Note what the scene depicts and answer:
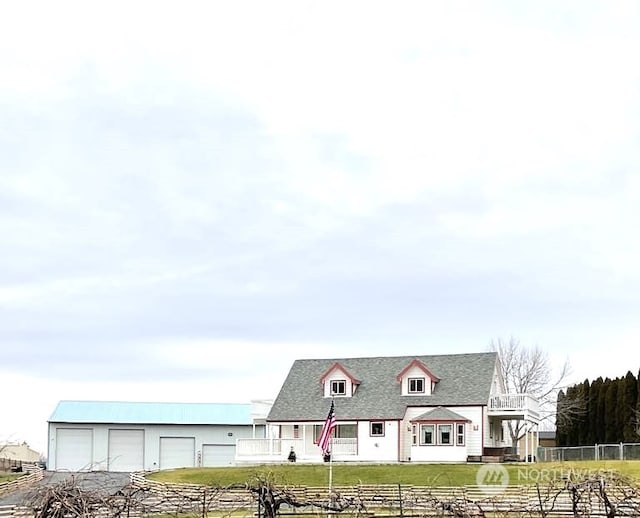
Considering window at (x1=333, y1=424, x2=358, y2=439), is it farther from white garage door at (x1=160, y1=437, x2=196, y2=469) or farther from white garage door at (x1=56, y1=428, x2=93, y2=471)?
white garage door at (x1=56, y1=428, x2=93, y2=471)

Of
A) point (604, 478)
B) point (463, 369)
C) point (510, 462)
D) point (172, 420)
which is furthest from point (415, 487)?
point (172, 420)

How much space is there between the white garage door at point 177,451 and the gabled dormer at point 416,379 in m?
16.3

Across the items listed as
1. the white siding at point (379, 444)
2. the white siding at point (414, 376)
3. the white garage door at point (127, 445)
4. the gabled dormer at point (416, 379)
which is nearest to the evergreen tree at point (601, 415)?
the gabled dormer at point (416, 379)

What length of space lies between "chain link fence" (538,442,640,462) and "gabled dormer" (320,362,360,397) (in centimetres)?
1017

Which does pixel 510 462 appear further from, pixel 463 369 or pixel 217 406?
pixel 217 406

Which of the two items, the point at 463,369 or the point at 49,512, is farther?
the point at 463,369

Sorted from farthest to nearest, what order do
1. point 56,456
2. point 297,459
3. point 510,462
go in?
point 56,456, point 297,459, point 510,462

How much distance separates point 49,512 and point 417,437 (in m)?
38.9

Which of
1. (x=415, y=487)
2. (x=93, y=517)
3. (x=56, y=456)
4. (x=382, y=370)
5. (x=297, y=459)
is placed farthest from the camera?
(x=56, y=456)

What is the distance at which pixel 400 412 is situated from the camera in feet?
178

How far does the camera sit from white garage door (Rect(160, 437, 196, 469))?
65625mm

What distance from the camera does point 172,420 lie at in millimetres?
66062

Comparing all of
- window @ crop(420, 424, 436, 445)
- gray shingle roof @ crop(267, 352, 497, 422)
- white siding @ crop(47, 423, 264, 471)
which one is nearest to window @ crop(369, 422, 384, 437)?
gray shingle roof @ crop(267, 352, 497, 422)

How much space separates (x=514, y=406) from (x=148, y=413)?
2415 centimetres
